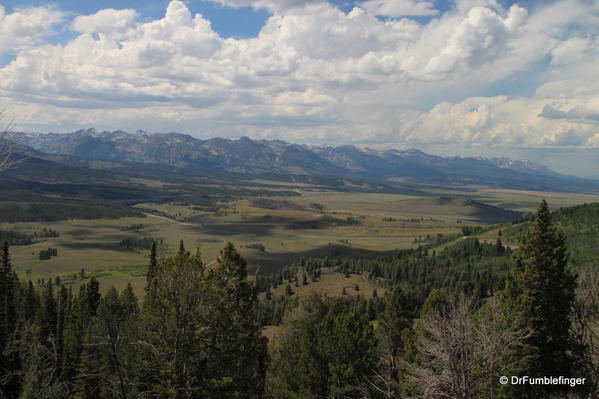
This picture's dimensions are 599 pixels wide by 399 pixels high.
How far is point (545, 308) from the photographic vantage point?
30.3m

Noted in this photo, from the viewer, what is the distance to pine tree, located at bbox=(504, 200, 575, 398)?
2981 cm

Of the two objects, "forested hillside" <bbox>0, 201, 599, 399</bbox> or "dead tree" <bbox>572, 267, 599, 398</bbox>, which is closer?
"forested hillside" <bbox>0, 201, 599, 399</bbox>

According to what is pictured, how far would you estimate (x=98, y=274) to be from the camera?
193m

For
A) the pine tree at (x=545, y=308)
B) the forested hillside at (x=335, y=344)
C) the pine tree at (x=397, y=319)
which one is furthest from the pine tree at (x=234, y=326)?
the pine tree at (x=545, y=308)

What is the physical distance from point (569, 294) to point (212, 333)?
24.1 m

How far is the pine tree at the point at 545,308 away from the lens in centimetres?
2981

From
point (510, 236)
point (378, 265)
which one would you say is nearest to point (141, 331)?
point (378, 265)

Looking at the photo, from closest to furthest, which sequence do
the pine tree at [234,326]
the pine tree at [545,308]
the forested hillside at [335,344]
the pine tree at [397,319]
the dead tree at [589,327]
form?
the forested hillside at [335,344]
the pine tree at [234,326]
the pine tree at [545,308]
the dead tree at [589,327]
the pine tree at [397,319]

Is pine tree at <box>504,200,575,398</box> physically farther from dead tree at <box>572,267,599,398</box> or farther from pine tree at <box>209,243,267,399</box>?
pine tree at <box>209,243,267,399</box>

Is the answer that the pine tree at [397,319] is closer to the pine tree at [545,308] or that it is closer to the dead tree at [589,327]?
the dead tree at [589,327]

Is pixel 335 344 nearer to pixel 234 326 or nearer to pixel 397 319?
pixel 234 326

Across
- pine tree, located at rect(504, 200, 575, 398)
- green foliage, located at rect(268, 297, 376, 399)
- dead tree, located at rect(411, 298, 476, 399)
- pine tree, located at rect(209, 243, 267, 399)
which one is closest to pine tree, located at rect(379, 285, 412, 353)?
green foliage, located at rect(268, 297, 376, 399)

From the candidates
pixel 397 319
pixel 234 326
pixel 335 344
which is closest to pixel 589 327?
pixel 335 344

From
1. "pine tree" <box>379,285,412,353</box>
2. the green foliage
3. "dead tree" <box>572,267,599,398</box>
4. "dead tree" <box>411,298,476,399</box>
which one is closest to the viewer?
"dead tree" <box>411,298,476,399</box>
